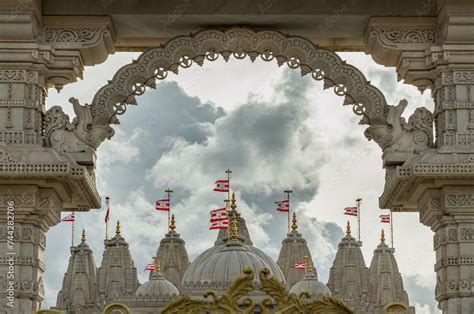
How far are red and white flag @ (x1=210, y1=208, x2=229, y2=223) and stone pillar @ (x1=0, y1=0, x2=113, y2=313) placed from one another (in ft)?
119

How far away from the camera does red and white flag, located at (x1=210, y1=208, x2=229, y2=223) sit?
47609 mm

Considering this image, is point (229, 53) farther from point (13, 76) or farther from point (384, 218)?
point (384, 218)

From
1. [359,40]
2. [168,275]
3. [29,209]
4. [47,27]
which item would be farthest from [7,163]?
[168,275]

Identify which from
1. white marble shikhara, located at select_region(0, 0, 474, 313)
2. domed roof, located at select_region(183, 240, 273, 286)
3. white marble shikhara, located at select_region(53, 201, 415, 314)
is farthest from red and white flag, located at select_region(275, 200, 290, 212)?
white marble shikhara, located at select_region(0, 0, 474, 313)

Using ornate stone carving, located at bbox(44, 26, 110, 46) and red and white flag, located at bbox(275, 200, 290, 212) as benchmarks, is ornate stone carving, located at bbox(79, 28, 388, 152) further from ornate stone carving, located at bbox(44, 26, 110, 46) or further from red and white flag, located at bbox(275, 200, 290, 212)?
red and white flag, located at bbox(275, 200, 290, 212)

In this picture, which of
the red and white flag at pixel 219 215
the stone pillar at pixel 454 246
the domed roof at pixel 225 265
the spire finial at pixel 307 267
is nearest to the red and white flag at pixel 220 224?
the red and white flag at pixel 219 215

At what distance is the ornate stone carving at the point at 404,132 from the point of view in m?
10.9

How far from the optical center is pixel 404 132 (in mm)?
10891

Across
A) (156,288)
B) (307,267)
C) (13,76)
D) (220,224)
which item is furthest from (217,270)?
(13,76)

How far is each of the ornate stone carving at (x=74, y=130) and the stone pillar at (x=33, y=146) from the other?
0.02 m

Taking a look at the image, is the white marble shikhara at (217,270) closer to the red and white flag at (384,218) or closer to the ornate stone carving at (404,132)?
the red and white flag at (384,218)

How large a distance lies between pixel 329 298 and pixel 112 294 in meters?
39.4

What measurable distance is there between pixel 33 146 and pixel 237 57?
1964 mm

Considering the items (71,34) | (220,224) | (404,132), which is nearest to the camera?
(404,132)
